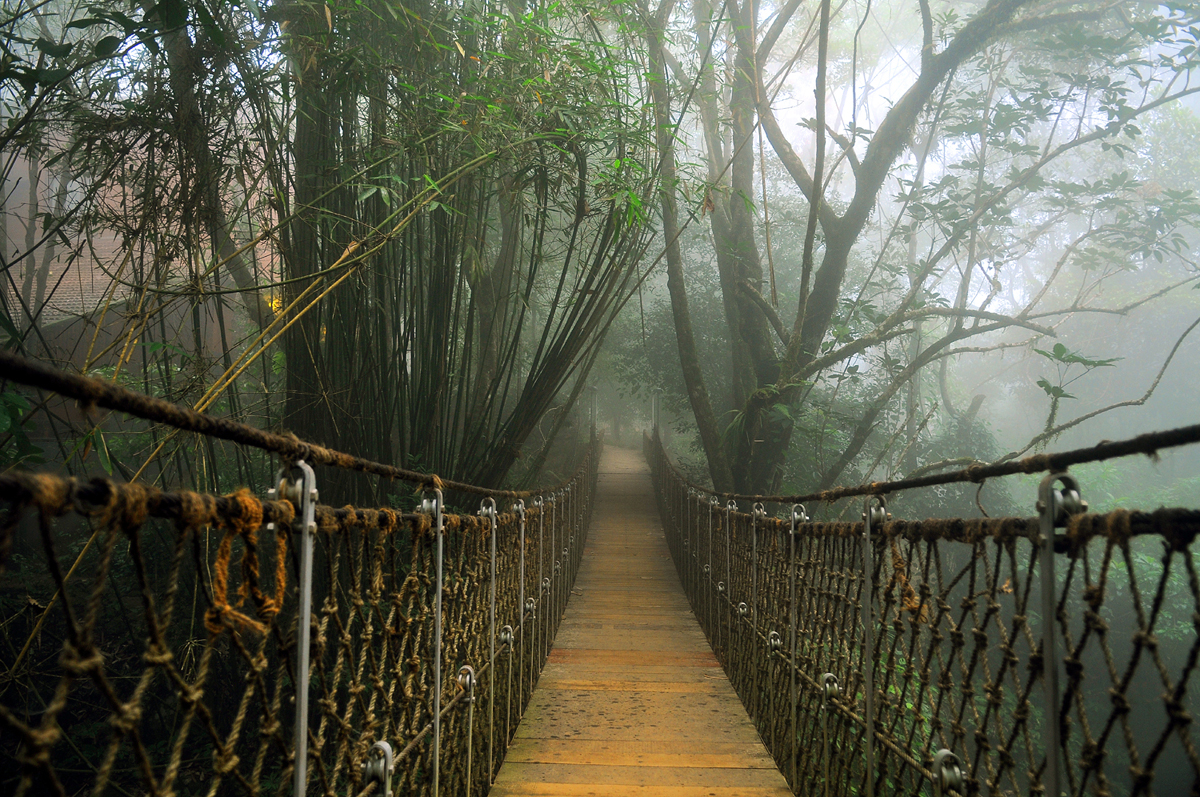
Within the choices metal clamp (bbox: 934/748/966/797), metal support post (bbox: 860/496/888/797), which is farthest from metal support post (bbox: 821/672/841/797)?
metal clamp (bbox: 934/748/966/797)

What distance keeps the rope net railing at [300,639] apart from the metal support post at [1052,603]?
0.96 m

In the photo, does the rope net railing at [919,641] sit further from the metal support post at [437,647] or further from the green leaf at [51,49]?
the green leaf at [51,49]

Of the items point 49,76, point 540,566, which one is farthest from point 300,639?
point 540,566

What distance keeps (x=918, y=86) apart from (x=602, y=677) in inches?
196

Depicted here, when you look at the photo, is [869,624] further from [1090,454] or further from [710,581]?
[710,581]

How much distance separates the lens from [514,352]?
3271 mm

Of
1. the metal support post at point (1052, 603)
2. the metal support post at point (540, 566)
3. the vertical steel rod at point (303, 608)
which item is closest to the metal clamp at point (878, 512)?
the metal support post at point (1052, 603)

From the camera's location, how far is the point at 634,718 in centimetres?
296

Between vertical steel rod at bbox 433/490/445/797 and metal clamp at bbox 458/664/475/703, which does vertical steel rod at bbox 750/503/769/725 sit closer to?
metal clamp at bbox 458/664/475/703

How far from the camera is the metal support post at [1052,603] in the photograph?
37.2 inches

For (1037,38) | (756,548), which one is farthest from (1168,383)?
(756,548)

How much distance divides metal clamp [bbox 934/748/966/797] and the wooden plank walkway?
3.81 ft

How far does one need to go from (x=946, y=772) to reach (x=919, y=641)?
0.99 ft

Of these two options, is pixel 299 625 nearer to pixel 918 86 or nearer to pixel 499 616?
pixel 499 616
